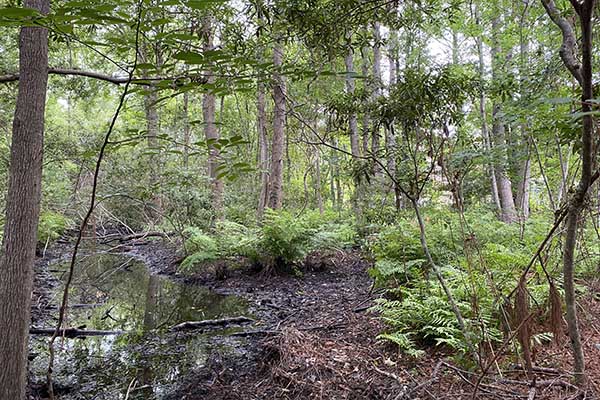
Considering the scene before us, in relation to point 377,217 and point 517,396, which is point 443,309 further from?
point 377,217

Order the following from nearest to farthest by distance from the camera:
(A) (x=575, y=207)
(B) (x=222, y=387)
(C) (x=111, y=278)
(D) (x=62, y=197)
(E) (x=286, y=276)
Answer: (A) (x=575, y=207), (B) (x=222, y=387), (E) (x=286, y=276), (C) (x=111, y=278), (D) (x=62, y=197)

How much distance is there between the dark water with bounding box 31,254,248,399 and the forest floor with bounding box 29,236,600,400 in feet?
1.05

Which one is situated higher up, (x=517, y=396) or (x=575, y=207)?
(x=575, y=207)

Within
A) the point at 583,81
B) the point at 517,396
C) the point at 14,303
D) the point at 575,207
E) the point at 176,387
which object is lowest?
the point at 176,387

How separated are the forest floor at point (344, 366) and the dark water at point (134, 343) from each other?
1.05 feet

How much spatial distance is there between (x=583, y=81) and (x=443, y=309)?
A: 2.64 metres

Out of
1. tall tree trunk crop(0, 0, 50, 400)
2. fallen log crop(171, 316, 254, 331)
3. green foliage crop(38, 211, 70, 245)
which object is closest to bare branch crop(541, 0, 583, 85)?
tall tree trunk crop(0, 0, 50, 400)

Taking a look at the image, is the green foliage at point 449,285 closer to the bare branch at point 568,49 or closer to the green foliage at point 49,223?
the bare branch at point 568,49

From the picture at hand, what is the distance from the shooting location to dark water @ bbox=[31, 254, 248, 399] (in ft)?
12.3

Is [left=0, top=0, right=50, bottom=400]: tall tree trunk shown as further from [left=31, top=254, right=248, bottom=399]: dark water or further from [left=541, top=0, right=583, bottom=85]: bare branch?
[left=541, top=0, right=583, bottom=85]: bare branch

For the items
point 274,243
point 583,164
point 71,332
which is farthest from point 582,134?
point 274,243

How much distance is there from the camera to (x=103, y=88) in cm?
859

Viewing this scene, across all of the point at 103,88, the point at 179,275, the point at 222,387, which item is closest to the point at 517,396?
the point at 222,387

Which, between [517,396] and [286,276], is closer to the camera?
[517,396]
